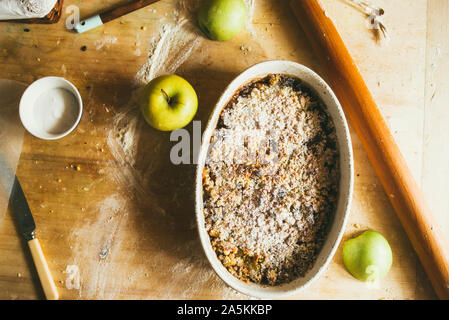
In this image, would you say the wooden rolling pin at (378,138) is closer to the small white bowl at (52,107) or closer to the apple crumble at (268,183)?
the apple crumble at (268,183)

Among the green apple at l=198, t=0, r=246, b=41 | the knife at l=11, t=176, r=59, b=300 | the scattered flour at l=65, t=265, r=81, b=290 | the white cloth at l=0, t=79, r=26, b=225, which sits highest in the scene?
the green apple at l=198, t=0, r=246, b=41

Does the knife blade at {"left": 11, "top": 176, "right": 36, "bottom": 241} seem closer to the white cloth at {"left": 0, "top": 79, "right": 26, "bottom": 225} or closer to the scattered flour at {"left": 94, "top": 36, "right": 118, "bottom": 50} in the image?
the white cloth at {"left": 0, "top": 79, "right": 26, "bottom": 225}

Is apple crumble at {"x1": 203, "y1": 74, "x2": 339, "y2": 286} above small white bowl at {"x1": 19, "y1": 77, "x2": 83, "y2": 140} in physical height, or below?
below

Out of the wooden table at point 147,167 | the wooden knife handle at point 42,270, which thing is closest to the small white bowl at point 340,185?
the wooden table at point 147,167

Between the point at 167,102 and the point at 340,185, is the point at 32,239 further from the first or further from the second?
the point at 340,185

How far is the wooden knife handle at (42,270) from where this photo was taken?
106 cm

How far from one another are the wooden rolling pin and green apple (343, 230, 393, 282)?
4.1 inches

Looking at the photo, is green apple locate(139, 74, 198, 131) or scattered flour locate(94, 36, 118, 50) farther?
scattered flour locate(94, 36, 118, 50)

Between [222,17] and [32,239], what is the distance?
90 cm

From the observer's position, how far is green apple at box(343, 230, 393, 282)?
104cm

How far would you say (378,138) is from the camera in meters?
1.02

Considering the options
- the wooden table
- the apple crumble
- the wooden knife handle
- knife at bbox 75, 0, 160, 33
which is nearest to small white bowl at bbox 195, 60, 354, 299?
the apple crumble

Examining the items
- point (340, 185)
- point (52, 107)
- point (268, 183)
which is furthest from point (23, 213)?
point (340, 185)

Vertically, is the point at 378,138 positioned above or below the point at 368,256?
above
